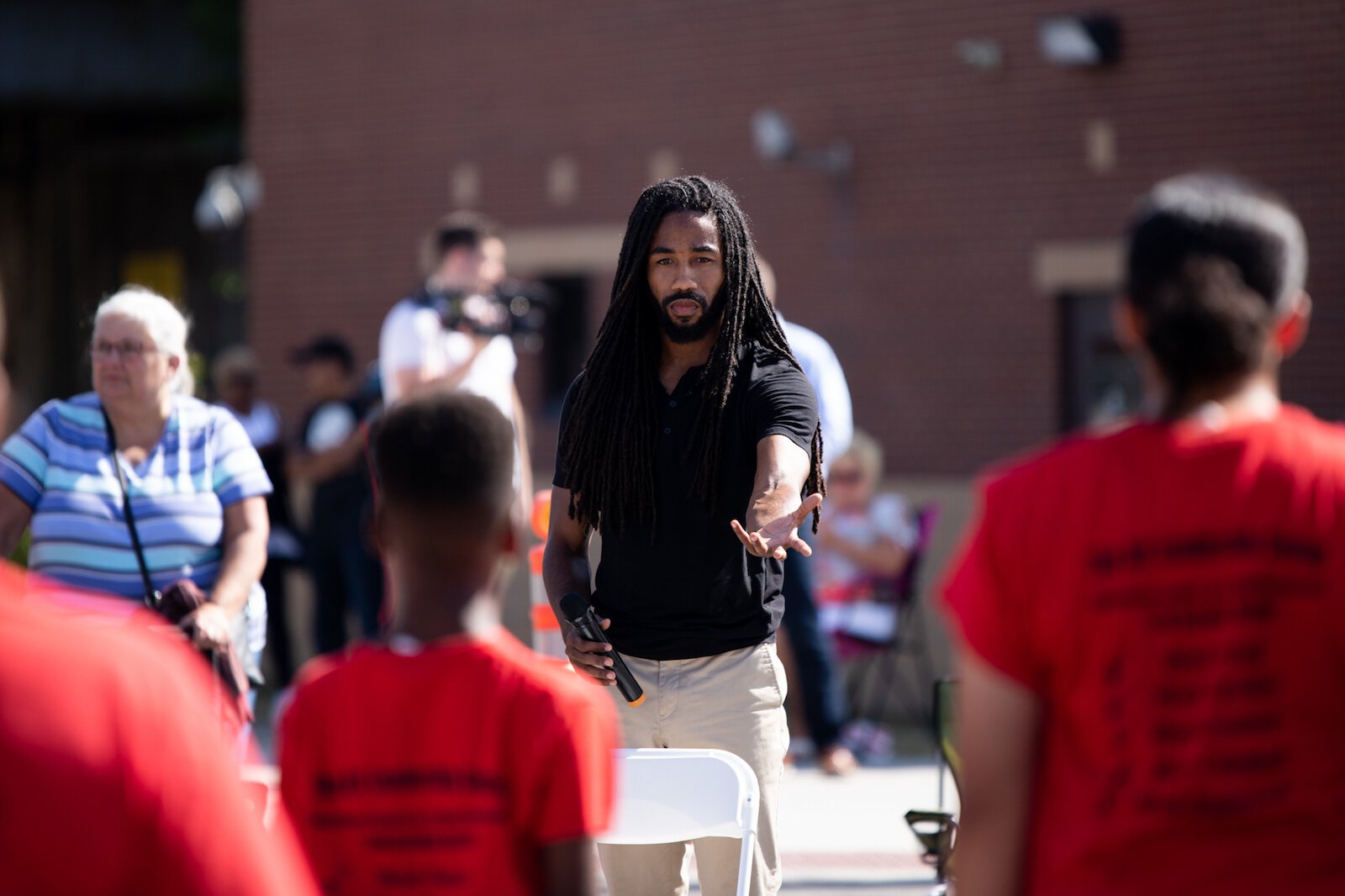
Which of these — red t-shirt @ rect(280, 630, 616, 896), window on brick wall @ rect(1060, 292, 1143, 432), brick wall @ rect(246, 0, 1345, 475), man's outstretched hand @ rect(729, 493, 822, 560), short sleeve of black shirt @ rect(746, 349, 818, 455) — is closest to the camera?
red t-shirt @ rect(280, 630, 616, 896)

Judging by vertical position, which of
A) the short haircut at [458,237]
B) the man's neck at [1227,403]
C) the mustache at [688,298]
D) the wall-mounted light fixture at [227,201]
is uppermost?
the wall-mounted light fixture at [227,201]

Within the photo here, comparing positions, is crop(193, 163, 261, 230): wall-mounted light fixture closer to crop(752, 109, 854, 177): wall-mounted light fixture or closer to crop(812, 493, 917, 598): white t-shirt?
crop(752, 109, 854, 177): wall-mounted light fixture

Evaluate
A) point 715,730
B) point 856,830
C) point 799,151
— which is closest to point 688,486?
point 715,730

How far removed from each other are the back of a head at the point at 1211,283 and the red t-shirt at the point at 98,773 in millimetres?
1327

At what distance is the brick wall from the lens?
34.9 feet

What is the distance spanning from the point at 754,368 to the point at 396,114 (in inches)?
404

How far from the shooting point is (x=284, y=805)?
236 cm

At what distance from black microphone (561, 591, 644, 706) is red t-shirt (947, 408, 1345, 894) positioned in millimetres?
1729

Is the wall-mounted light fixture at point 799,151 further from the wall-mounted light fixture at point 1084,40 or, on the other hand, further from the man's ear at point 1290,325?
the man's ear at point 1290,325

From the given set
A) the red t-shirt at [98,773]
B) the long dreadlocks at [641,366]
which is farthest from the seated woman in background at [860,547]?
the red t-shirt at [98,773]

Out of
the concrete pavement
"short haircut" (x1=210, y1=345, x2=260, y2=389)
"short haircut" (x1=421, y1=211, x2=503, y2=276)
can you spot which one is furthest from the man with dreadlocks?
"short haircut" (x1=210, y1=345, x2=260, y2=389)

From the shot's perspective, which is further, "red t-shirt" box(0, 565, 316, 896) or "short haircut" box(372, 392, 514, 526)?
"short haircut" box(372, 392, 514, 526)

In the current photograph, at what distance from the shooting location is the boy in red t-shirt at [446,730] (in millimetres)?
2299

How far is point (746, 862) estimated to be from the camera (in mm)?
3760
